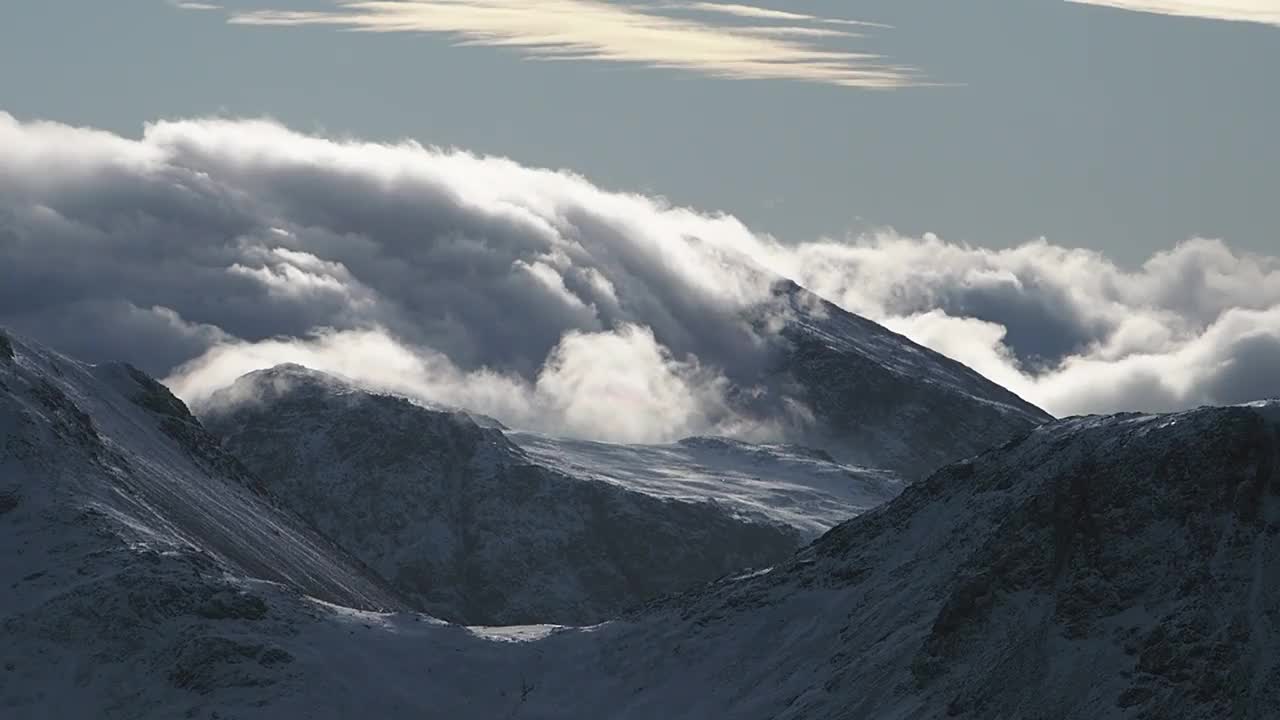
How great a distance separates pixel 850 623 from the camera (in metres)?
142

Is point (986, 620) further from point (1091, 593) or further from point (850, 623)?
point (850, 623)

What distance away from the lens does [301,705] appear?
137 m

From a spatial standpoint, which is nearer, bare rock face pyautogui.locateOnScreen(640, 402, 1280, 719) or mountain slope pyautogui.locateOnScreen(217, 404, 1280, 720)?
bare rock face pyautogui.locateOnScreen(640, 402, 1280, 719)

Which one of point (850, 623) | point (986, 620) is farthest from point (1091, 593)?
point (850, 623)

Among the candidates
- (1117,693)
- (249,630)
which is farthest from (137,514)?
(1117,693)

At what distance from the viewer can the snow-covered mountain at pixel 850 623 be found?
11894cm

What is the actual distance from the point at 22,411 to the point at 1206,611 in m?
107

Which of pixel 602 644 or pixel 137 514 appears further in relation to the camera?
pixel 137 514

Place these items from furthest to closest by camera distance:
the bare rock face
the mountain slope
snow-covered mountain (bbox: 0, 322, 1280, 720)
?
snow-covered mountain (bbox: 0, 322, 1280, 720) → the mountain slope → the bare rock face

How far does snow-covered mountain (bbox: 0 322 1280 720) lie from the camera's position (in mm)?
118938

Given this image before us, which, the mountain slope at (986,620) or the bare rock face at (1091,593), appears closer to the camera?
the bare rock face at (1091,593)

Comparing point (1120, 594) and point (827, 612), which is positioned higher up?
point (1120, 594)

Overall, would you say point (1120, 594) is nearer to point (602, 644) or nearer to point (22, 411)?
point (602, 644)

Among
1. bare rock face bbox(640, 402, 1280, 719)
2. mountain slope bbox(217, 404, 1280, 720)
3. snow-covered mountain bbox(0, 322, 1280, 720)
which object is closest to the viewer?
bare rock face bbox(640, 402, 1280, 719)
